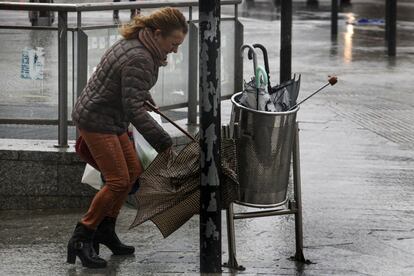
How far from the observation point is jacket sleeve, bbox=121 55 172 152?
23.3 ft

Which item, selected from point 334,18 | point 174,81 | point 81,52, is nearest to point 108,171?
point 81,52

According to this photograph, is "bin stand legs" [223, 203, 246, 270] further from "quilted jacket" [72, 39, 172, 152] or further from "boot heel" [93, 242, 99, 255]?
"boot heel" [93, 242, 99, 255]

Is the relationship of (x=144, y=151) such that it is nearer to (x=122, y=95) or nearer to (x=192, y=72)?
(x=122, y=95)

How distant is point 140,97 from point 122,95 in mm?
121

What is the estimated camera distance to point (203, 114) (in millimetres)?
6961

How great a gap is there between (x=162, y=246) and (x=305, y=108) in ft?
20.7

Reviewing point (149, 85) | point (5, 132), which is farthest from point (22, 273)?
point (5, 132)

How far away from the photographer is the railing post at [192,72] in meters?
10.6

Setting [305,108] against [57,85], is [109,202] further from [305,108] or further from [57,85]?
[305,108]

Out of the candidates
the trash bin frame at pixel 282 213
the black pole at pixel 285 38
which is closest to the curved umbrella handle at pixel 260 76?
the trash bin frame at pixel 282 213

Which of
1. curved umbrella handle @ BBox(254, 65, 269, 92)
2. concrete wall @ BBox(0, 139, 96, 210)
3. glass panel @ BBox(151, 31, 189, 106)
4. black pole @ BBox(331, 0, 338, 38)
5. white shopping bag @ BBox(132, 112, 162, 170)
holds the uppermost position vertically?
black pole @ BBox(331, 0, 338, 38)

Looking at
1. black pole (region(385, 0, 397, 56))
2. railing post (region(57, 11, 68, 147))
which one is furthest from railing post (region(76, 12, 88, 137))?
black pole (region(385, 0, 397, 56))

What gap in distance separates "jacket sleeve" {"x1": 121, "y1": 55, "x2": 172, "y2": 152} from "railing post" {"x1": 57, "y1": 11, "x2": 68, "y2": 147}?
2360 mm

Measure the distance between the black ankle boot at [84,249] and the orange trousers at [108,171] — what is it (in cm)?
5
